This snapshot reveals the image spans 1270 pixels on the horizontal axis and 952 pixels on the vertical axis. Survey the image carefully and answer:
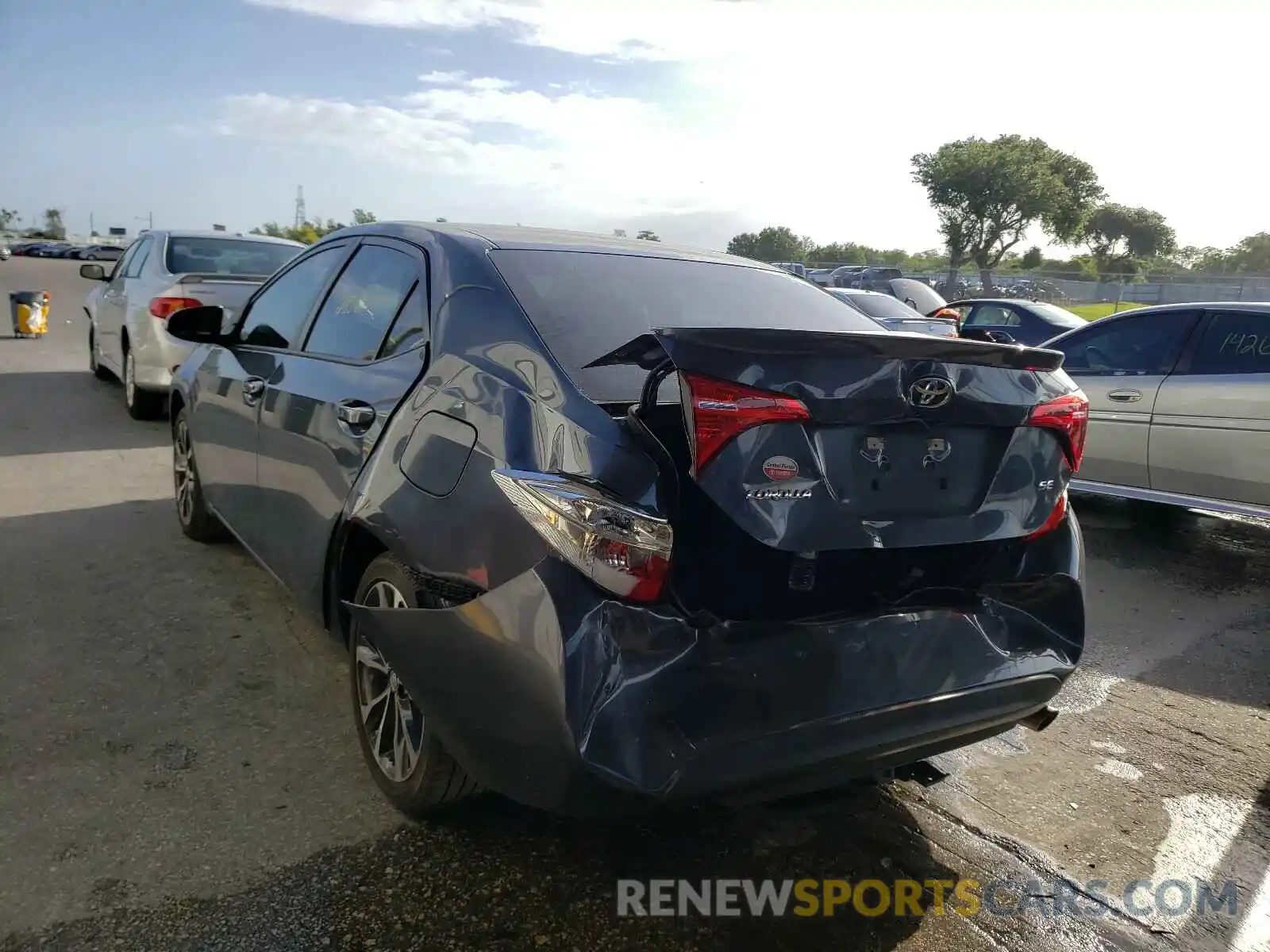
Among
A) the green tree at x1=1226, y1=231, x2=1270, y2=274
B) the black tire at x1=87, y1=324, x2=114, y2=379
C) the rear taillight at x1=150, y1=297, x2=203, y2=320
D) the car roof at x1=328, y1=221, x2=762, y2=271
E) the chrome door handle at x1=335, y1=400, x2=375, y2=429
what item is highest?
the green tree at x1=1226, y1=231, x2=1270, y2=274

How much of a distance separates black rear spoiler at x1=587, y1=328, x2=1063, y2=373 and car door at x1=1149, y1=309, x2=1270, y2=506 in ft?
13.5

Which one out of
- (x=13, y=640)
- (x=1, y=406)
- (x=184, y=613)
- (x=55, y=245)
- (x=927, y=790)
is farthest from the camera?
(x=55, y=245)

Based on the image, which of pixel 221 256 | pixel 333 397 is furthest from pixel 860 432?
pixel 221 256

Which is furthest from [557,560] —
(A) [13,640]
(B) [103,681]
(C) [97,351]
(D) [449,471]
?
(C) [97,351]

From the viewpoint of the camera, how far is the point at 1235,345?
6.01m

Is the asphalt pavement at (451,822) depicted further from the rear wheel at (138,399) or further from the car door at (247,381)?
the rear wheel at (138,399)

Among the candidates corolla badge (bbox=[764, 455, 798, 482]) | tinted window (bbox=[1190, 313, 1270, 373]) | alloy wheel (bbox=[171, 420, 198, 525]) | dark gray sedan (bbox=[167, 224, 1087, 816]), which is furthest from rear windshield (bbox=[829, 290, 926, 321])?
corolla badge (bbox=[764, 455, 798, 482])

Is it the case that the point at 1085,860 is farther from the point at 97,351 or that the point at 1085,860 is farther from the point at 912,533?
the point at 97,351

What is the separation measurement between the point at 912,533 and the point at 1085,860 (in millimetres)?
1293

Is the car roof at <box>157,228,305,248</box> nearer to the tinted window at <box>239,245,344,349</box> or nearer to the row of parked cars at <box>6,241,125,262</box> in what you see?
the tinted window at <box>239,245,344,349</box>

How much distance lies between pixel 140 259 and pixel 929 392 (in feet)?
30.4

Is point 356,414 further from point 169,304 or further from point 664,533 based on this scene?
point 169,304

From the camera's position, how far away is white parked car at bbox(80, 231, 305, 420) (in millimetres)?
8289

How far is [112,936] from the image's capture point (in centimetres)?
234
